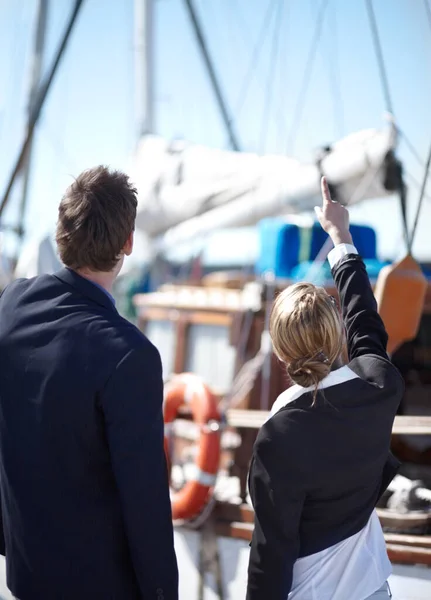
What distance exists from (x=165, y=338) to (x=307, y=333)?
4889 mm

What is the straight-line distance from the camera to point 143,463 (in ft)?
5.39

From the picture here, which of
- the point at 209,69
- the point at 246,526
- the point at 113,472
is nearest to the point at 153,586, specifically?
the point at 113,472

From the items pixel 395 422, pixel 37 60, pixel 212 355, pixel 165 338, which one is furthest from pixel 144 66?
pixel 395 422

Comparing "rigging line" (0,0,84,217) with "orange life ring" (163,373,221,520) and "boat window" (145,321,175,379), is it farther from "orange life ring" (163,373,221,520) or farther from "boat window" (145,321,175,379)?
"orange life ring" (163,373,221,520)

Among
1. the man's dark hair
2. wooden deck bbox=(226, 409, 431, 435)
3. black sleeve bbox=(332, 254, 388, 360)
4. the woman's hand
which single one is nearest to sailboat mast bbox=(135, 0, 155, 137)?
wooden deck bbox=(226, 409, 431, 435)

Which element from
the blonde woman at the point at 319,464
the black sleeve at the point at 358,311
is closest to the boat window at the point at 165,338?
the black sleeve at the point at 358,311

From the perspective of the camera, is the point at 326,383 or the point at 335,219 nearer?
the point at 326,383

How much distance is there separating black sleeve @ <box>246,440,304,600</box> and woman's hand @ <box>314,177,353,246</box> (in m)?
0.76

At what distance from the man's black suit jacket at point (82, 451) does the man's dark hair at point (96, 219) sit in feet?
0.20

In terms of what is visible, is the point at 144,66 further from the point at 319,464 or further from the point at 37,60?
the point at 319,464

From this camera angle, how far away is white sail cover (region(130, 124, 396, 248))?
629cm

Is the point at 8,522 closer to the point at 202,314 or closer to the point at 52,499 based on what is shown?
the point at 52,499

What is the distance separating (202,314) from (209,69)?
287 inches

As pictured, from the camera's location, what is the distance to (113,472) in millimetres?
1686
